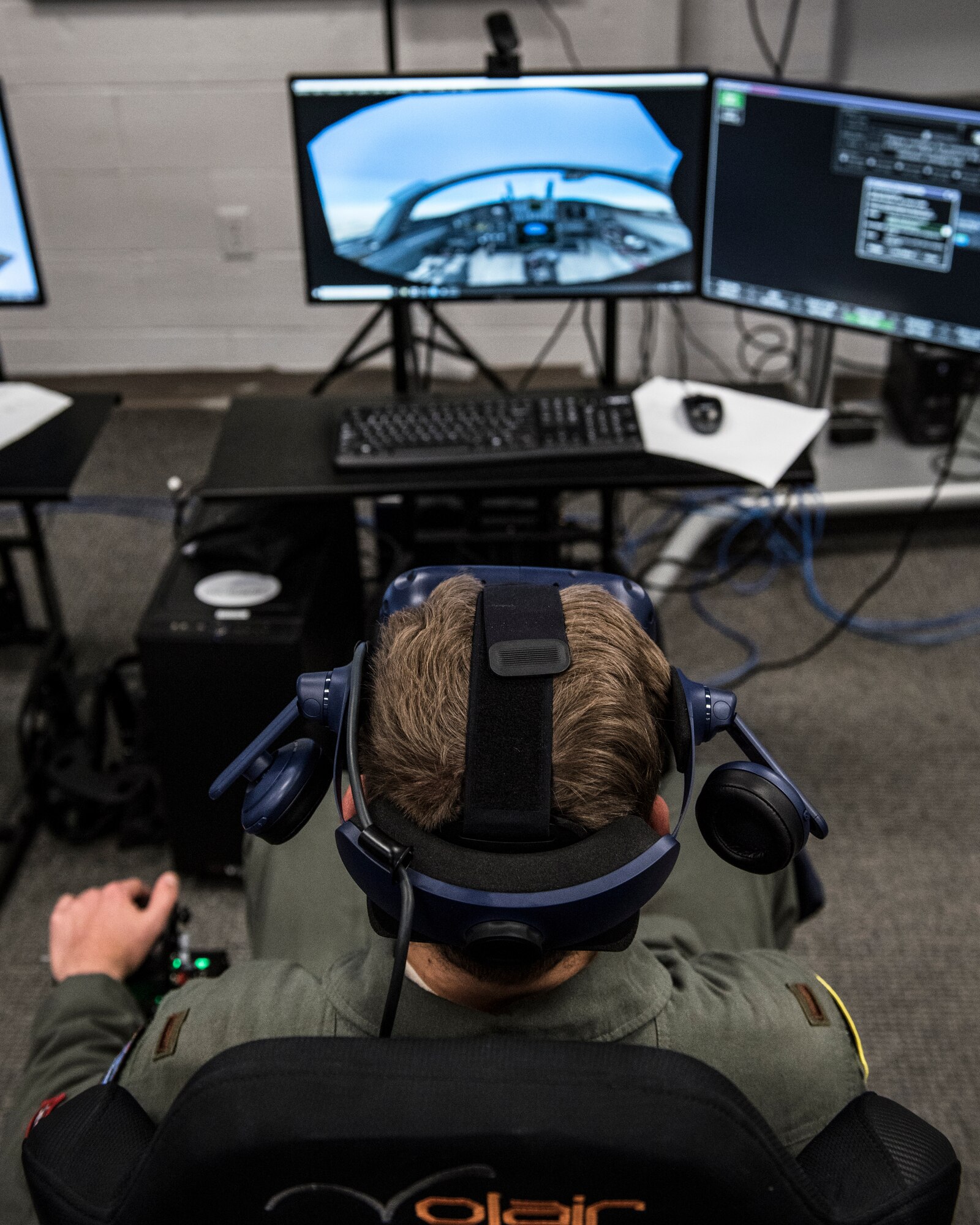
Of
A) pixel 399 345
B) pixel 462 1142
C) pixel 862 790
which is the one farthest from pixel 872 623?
pixel 462 1142

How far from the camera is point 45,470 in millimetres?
1801

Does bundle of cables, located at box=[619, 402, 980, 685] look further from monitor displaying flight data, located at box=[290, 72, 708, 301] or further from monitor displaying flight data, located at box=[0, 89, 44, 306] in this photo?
monitor displaying flight data, located at box=[0, 89, 44, 306]

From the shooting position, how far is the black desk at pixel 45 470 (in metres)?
1.75

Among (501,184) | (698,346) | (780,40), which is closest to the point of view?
(501,184)

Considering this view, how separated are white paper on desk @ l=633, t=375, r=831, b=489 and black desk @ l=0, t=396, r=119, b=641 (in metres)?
0.88

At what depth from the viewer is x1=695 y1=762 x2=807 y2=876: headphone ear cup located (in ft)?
2.62

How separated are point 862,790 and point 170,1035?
62.7 inches

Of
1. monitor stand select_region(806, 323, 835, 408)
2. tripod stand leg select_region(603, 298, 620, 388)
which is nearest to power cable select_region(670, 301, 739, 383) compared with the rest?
monitor stand select_region(806, 323, 835, 408)

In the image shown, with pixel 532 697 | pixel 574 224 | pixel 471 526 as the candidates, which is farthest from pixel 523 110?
pixel 532 697

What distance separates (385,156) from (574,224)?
310 mm

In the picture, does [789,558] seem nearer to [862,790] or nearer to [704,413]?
[862,790]

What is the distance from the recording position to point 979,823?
2070 millimetres

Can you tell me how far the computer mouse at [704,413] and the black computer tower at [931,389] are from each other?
3.26 feet

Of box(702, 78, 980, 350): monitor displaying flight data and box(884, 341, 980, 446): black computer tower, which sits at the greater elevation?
box(702, 78, 980, 350): monitor displaying flight data
